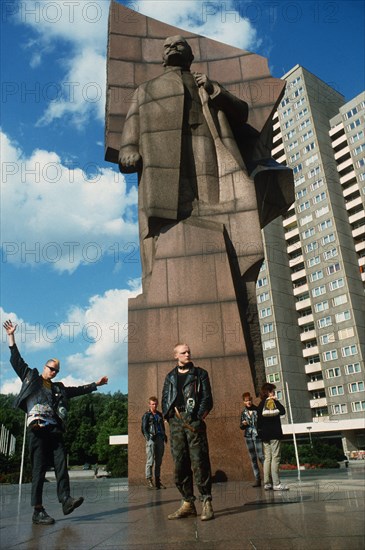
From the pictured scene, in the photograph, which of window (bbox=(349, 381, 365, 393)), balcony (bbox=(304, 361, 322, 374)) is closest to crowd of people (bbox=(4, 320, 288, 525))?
window (bbox=(349, 381, 365, 393))

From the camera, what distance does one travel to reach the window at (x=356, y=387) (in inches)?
2273

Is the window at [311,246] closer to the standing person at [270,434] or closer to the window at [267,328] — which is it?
the window at [267,328]

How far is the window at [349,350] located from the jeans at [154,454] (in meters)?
55.7

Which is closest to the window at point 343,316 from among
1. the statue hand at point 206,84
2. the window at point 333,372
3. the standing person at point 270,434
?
the window at point 333,372

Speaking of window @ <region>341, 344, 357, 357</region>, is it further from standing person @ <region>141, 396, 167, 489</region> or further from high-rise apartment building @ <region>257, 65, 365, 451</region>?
standing person @ <region>141, 396, 167, 489</region>

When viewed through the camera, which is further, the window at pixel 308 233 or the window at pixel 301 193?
the window at pixel 301 193

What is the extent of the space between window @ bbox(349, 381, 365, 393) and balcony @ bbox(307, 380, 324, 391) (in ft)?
17.3

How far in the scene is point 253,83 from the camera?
14.7 m

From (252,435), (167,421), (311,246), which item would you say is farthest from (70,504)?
(311,246)

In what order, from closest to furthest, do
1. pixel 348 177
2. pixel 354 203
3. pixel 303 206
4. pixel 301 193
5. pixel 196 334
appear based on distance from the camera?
pixel 196 334
pixel 354 203
pixel 303 206
pixel 348 177
pixel 301 193

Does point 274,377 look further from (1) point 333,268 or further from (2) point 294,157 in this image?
(2) point 294,157

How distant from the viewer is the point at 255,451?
862cm

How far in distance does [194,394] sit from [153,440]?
4499mm

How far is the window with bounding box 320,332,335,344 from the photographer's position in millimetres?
63950
